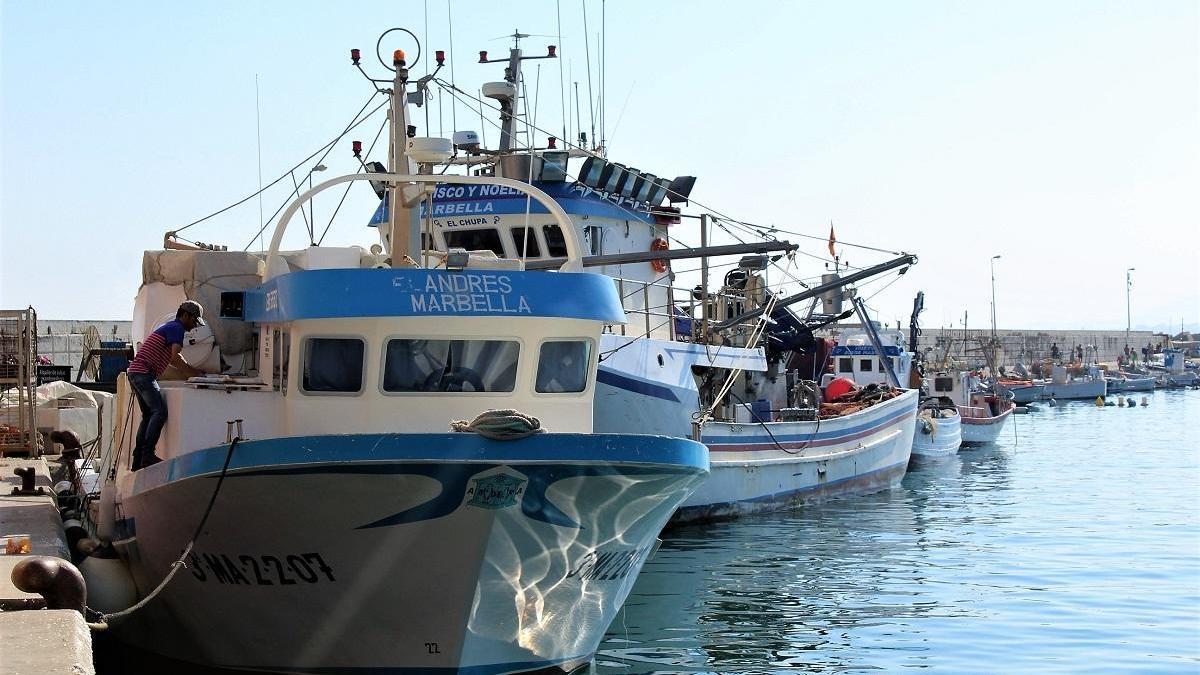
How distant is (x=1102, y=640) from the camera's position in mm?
13172

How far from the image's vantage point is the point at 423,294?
34.2 feet

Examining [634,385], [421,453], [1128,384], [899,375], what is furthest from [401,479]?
[1128,384]

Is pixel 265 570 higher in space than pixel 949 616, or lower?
higher

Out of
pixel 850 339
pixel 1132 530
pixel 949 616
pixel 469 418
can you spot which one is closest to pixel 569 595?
pixel 469 418

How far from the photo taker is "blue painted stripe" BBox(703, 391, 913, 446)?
21584 millimetres

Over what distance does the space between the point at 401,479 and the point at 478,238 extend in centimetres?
1210

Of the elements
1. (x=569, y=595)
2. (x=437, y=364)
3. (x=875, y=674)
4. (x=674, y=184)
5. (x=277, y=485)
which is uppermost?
(x=674, y=184)

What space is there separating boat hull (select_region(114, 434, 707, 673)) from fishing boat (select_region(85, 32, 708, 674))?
18mm

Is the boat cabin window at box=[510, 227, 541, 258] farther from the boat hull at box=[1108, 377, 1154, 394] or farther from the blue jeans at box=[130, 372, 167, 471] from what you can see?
the boat hull at box=[1108, 377, 1154, 394]

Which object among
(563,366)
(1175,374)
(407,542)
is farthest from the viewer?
(1175,374)

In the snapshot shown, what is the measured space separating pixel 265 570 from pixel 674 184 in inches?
570

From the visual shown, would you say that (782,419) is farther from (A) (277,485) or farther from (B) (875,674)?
(A) (277,485)

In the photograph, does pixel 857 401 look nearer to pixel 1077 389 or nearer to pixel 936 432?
pixel 936 432

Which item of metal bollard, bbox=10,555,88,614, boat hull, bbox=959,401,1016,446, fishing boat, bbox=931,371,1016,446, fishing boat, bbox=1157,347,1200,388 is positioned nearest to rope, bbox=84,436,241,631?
metal bollard, bbox=10,555,88,614
